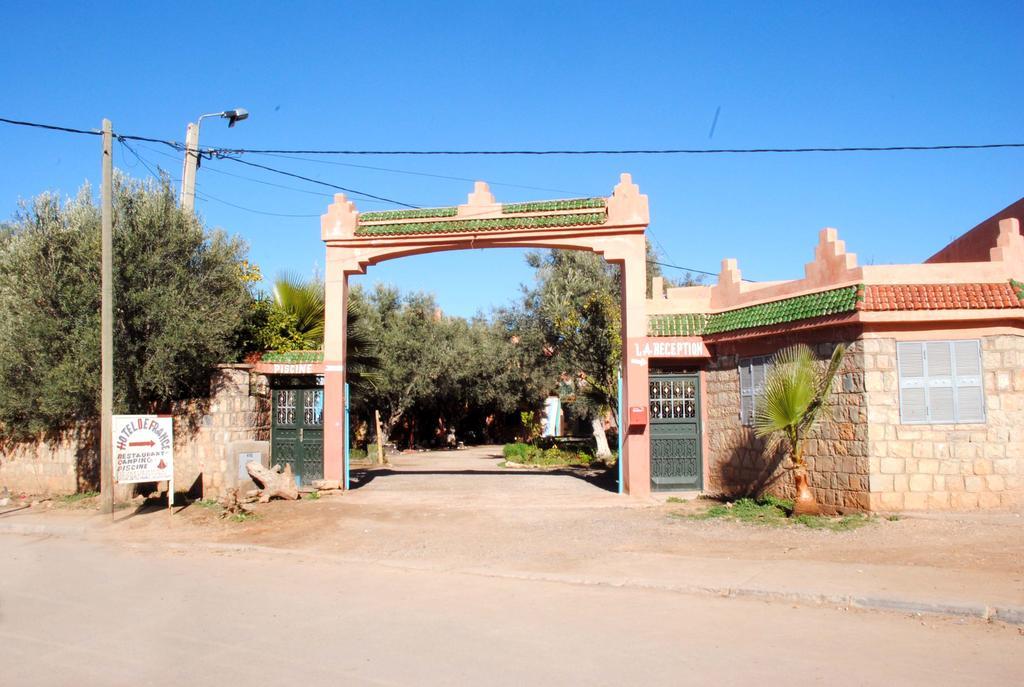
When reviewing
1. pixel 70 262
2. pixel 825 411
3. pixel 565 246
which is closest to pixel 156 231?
pixel 70 262

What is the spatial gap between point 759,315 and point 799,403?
8.50 feet

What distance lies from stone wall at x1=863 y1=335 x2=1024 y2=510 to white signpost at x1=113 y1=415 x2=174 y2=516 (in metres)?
11.9

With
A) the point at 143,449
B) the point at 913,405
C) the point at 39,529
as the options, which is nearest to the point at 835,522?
the point at 913,405

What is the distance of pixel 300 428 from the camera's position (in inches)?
681

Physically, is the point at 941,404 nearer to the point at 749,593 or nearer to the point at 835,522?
the point at 835,522

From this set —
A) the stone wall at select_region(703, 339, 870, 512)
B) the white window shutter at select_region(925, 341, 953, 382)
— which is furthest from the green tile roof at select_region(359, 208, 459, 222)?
the white window shutter at select_region(925, 341, 953, 382)

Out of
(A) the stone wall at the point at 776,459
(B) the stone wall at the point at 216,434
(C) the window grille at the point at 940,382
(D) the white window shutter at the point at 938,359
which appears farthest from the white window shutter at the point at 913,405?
(B) the stone wall at the point at 216,434

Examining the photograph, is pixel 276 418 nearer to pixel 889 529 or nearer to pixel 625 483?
pixel 625 483

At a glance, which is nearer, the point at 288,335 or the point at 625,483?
the point at 625,483

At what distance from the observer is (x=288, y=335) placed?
1814 centimetres

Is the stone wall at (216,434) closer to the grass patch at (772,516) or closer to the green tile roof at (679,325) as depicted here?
the green tile roof at (679,325)

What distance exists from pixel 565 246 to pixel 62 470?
12.1m

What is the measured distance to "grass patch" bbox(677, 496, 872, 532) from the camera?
465 inches

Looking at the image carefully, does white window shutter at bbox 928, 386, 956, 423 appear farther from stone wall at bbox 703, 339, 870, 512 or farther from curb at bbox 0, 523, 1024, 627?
curb at bbox 0, 523, 1024, 627
